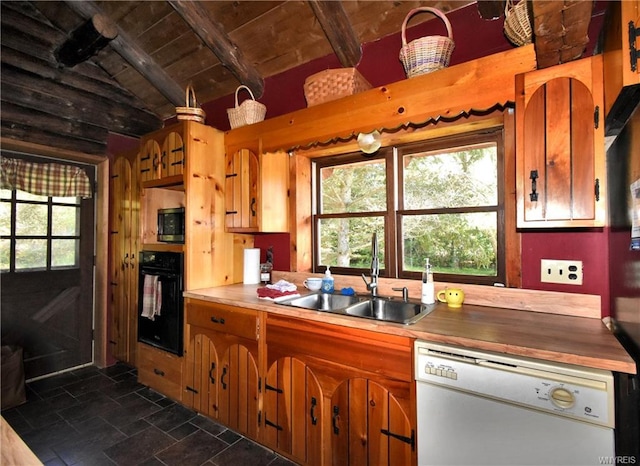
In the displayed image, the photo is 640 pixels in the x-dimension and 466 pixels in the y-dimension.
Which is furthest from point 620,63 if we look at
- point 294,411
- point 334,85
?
point 294,411

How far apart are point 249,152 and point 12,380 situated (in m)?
2.64

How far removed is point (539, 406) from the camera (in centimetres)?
111

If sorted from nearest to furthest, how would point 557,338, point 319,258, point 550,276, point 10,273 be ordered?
point 557,338 → point 550,276 → point 319,258 → point 10,273

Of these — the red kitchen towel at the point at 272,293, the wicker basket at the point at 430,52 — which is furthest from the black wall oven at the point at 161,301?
the wicker basket at the point at 430,52

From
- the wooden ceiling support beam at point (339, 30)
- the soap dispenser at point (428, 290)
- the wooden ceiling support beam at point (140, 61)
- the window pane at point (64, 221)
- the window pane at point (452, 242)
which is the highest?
the wooden ceiling support beam at point (140, 61)

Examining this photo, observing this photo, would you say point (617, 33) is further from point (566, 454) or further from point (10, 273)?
point (10, 273)

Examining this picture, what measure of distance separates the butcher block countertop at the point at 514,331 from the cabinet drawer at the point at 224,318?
7.0 inches

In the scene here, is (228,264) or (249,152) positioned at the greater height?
(249,152)

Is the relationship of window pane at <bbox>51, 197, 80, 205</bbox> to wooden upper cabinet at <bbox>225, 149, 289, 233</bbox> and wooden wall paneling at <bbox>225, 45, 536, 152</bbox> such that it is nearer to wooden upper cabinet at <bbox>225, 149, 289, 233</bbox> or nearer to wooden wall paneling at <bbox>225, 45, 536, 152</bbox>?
wooden upper cabinet at <bbox>225, 149, 289, 233</bbox>

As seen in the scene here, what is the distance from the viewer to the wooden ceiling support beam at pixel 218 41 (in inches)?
91.6

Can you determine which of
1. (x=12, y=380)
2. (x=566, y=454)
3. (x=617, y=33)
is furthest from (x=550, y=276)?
(x=12, y=380)

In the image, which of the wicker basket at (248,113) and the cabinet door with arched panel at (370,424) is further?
the wicker basket at (248,113)

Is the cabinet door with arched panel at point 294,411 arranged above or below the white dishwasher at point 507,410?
below

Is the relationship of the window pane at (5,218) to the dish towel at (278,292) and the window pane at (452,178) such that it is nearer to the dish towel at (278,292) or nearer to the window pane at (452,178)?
the dish towel at (278,292)
